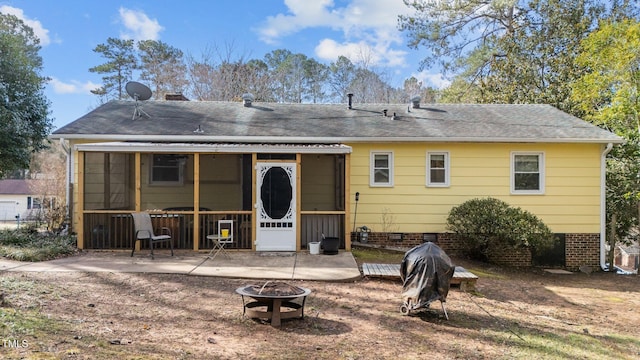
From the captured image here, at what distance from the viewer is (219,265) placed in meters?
8.23

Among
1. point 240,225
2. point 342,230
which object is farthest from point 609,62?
point 240,225

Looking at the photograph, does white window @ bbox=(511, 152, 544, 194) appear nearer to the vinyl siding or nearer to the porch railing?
the vinyl siding

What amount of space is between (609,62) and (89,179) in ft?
43.0

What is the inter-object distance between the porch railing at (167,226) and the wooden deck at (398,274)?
10.8ft

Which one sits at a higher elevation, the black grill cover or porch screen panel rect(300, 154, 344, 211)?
porch screen panel rect(300, 154, 344, 211)

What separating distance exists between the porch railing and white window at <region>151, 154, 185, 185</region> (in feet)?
7.41

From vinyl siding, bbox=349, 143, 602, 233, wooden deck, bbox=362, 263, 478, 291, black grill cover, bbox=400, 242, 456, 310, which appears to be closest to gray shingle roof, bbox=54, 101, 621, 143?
vinyl siding, bbox=349, 143, 602, 233

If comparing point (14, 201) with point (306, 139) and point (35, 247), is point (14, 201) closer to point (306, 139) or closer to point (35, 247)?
point (35, 247)

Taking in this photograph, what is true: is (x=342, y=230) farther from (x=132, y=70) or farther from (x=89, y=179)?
(x=132, y=70)

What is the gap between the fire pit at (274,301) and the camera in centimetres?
504

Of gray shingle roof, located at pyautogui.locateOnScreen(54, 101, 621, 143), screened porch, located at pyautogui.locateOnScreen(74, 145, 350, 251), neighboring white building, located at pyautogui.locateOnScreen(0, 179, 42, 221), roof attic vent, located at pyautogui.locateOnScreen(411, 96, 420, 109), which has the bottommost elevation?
neighboring white building, located at pyautogui.locateOnScreen(0, 179, 42, 221)

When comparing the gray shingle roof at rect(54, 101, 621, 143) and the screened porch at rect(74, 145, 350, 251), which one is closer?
the screened porch at rect(74, 145, 350, 251)

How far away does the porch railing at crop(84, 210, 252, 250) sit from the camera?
9758mm

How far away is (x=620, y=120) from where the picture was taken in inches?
463
